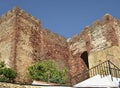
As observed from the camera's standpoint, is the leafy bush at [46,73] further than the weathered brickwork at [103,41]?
No

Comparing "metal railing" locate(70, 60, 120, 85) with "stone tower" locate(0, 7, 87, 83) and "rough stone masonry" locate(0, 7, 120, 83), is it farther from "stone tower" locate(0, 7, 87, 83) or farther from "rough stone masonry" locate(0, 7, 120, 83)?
"stone tower" locate(0, 7, 87, 83)

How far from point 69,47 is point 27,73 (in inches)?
247

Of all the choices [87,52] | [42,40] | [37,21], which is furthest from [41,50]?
[87,52]

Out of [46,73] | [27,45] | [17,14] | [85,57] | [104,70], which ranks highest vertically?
[17,14]

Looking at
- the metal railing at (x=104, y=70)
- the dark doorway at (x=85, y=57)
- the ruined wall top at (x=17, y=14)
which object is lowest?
the metal railing at (x=104, y=70)

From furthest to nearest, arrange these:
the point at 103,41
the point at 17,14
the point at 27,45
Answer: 1. the point at 103,41
2. the point at 17,14
3. the point at 27,45

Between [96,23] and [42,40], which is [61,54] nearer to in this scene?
[42,40]

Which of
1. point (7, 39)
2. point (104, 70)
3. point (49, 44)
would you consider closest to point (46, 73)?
point (104, 70)

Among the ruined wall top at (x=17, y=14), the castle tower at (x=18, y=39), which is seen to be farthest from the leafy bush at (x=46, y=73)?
the ruined wall top at (x=17, y=14)

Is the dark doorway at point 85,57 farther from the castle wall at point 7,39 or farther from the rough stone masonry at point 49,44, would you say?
the castle wall at point 7,39

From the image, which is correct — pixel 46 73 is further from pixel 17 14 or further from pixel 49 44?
pixel 49 44

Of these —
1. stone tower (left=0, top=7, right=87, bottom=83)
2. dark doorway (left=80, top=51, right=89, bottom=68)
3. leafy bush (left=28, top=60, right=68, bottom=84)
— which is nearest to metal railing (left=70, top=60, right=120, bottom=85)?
leafy bush (left=28, top=60, right=68, bottom=84)

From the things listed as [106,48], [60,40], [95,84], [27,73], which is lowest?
[95,84]

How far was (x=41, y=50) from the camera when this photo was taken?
18.2 metres
